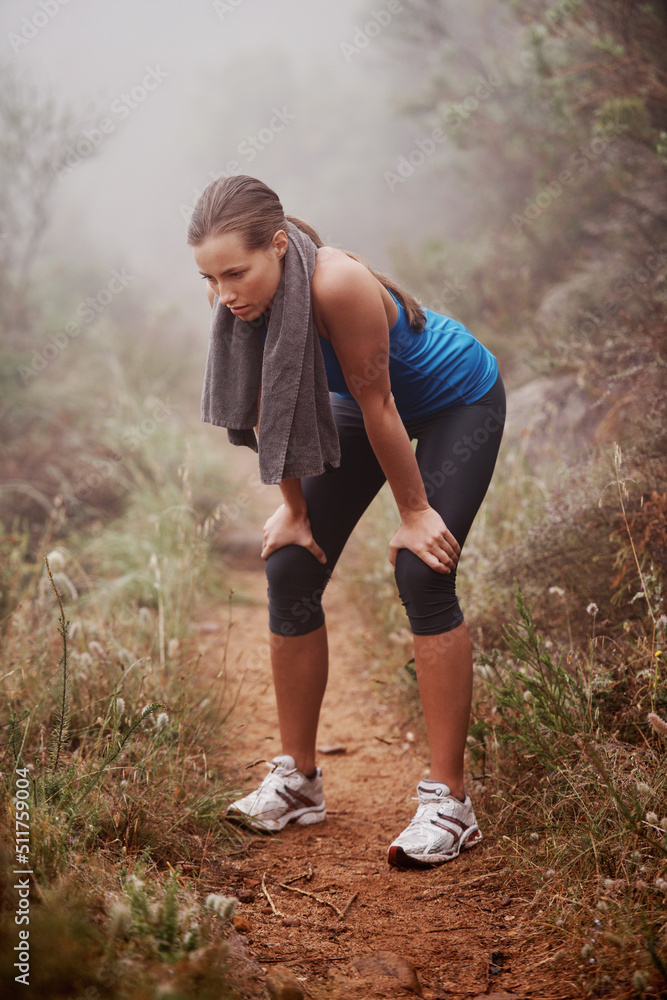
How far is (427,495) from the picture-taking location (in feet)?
6.82

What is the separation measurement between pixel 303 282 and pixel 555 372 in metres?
2.69

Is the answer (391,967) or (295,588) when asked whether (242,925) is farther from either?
(295,588)

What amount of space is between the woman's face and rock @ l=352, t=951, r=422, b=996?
4.99 feet

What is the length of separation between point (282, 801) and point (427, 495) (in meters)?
1.03

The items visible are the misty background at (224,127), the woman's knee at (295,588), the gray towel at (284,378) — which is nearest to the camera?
the gray towel at (284,378)

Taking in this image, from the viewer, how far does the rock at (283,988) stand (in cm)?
127

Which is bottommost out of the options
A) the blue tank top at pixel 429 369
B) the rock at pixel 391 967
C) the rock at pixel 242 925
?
the rock at pixel 242 925

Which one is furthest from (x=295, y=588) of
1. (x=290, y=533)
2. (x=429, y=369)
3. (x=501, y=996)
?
(x=501, y=996)

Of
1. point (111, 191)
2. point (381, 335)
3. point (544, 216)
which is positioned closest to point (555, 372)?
point (544, 216)

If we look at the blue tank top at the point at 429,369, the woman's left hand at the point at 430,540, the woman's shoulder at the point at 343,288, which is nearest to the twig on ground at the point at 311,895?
the woman's left hand at the point at 430,540

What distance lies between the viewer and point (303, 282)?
188 cm

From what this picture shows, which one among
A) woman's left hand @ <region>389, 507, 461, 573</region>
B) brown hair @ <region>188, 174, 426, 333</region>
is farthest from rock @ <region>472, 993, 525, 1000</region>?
brown hair @ <region>188, 174, 426, 333</region>

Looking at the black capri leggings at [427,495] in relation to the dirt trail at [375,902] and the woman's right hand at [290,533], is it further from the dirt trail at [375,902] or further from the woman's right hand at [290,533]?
the dirt trail at [375,902]

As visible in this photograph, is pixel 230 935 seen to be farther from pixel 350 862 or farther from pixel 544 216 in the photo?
pixel 544 216
